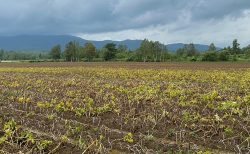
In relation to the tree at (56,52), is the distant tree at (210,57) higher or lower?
lower

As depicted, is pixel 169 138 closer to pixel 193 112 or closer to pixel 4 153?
pixel 193 112

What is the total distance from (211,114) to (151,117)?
5.01 feet

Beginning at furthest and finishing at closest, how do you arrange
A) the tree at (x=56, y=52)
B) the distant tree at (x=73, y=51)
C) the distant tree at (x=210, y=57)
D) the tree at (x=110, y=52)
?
the tree at (x=56, y=52), the distant tree at (x=73, y=51), the tree at (x=110, y=52), the distant tree at (x=210, y=57)

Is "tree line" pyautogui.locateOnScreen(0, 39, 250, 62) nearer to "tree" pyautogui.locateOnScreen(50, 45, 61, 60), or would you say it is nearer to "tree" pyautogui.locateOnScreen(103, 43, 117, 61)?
"tree" pyautogui.locateOnScreen(103, 43, 117, 61)

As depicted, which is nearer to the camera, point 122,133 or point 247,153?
point 247,153

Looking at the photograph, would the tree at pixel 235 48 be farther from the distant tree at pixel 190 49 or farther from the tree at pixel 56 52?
the tree at pixel 56 52

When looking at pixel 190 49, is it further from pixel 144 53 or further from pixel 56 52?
pixel 56 52

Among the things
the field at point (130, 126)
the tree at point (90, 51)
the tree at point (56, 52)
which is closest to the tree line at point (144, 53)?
the tree at point (90, 51)

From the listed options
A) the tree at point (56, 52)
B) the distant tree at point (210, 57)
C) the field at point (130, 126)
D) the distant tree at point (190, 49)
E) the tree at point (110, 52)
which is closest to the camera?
the field at point (130, 126)

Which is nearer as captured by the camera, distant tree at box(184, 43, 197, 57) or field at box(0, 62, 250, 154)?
field at box(0, 62, 250, 154)

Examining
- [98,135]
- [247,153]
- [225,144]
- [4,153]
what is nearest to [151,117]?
[98,135]

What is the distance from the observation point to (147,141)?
6.68 metres

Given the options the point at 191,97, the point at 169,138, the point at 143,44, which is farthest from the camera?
the point at 143,44

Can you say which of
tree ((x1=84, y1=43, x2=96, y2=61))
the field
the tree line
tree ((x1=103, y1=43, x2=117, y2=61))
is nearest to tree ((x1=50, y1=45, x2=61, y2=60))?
the tree line
